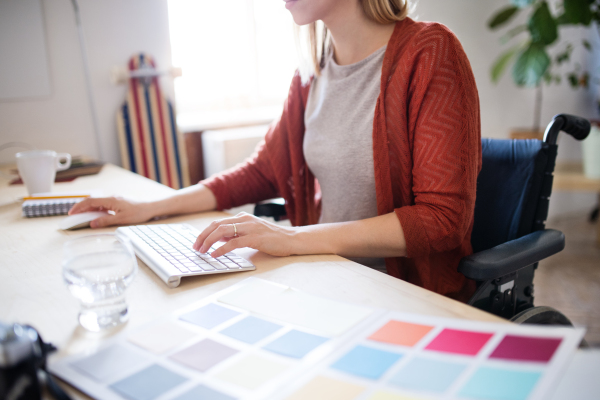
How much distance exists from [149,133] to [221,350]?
71.3 inches

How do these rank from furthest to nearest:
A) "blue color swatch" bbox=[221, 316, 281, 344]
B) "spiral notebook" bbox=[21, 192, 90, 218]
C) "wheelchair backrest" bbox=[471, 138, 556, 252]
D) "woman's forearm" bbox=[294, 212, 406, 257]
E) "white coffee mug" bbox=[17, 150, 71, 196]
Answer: "white coffee mug" bbox=[17, 150, 71, 196] < "spiral notebook" bbox=[21, 192, 90, 218] < "wheelchair backrest" bbox=[471, 138, 556, 252] < "woman's forearm" bbox=[294, 212, 406, 257] < "blue color swatch" bbox=[221, 316, 281, 344]

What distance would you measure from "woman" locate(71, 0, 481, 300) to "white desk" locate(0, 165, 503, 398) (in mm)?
65

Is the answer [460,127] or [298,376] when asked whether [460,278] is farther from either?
[298,376]

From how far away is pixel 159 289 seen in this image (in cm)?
67

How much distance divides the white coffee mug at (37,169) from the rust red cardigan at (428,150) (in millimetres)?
893

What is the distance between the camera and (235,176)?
124 centimetres

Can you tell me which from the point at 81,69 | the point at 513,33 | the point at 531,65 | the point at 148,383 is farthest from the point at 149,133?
the point at 513,33

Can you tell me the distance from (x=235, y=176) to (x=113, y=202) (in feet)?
1.07

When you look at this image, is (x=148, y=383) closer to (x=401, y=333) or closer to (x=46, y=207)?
(x=401, y=333)

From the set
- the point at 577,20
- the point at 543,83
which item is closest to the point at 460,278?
the point at 577,20

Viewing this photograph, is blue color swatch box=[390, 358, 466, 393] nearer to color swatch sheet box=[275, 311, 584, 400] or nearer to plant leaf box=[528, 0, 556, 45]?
color swatch sheet box=[275, 311, 584, 400]

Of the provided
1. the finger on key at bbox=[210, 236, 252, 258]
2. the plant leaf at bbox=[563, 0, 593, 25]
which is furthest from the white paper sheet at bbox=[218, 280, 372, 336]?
the plant leaf at bbox=[563, 0, 593, 25]

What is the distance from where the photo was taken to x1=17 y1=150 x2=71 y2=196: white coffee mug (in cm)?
123

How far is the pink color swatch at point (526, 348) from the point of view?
17.0 inches
